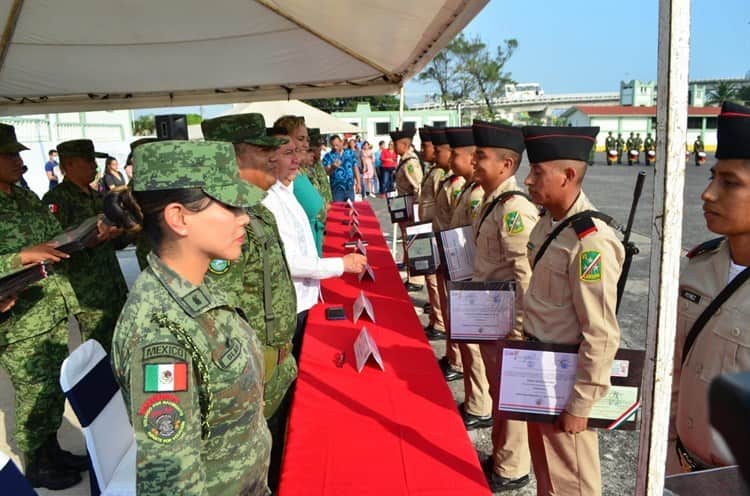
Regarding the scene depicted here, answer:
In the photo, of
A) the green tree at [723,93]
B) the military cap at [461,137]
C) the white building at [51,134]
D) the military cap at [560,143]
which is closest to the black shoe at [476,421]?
the military cap at [560,143]

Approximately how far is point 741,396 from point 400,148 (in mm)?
7859

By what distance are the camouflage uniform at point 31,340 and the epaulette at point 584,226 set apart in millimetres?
2909

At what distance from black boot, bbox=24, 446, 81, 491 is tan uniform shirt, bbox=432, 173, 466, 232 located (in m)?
3.66

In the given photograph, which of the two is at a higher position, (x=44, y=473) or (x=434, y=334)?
(x=44, y=473)

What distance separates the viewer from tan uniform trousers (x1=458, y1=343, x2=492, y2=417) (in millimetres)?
3541

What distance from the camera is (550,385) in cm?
196

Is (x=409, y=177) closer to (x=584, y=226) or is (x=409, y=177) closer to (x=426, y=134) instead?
(x=426, y=134)

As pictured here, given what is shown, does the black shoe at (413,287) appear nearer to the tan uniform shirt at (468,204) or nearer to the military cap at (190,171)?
the tan uniform shirt at (468,204)

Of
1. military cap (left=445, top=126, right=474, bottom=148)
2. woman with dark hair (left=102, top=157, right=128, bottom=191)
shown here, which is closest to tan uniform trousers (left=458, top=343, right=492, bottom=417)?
military cap (left=445, top=126, right=474, bottom=148)

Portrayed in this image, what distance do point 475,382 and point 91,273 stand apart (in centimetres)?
272

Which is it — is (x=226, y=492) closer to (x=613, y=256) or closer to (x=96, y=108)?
(x=613, y=256)

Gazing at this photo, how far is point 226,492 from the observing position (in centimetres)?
145

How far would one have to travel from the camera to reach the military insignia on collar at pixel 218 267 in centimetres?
198

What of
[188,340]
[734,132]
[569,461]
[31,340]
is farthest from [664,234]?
[31,340]
